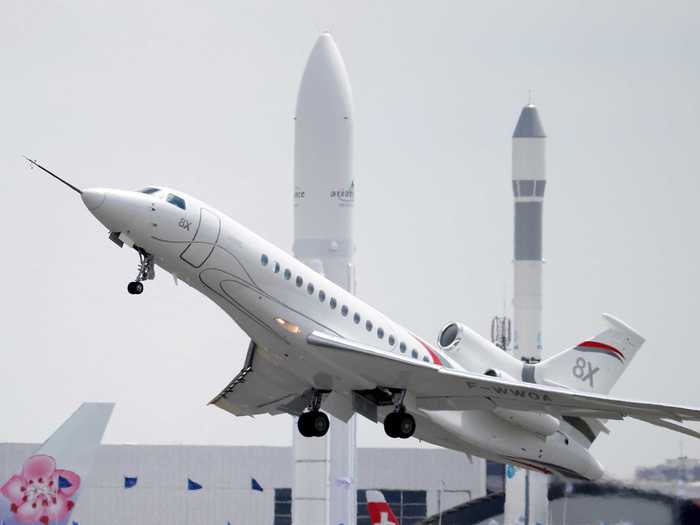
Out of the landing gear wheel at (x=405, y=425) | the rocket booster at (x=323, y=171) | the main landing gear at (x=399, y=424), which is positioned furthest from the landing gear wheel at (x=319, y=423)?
the rocket booster at (x=323, y=171)

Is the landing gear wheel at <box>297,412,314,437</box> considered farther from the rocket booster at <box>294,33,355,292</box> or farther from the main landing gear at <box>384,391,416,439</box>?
the rocket booster at <box>294,33,355,292</box>

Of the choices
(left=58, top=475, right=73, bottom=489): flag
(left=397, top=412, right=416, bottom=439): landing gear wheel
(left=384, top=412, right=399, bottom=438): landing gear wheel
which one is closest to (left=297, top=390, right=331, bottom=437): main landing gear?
(left=384, top=412, right=399, bottom=438): landing gear wheel

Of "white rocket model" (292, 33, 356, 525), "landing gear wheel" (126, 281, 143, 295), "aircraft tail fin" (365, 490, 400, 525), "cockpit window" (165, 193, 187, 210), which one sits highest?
"white rocket model" (292, 33, 356, 525)

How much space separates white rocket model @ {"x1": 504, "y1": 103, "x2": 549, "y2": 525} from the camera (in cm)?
7862

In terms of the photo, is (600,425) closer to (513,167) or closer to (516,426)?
(516,426)

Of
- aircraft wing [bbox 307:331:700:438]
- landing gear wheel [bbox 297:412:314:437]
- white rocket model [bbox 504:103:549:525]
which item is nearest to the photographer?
aircraft wing [bbox 307:331:700:438]

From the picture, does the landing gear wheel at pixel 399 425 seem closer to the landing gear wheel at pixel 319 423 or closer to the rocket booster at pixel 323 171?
the landing gear wheel at pixel 319 423

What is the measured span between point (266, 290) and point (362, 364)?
2965mm

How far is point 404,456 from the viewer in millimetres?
86000

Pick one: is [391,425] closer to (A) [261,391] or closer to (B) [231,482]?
(A) [261,391]

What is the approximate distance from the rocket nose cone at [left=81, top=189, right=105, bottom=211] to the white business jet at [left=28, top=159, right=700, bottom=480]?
0.03 meters

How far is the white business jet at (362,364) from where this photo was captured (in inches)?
1708

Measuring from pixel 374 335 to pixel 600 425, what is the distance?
7822 millimetres

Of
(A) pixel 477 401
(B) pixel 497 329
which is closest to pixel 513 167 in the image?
(B) pixel 497 329
